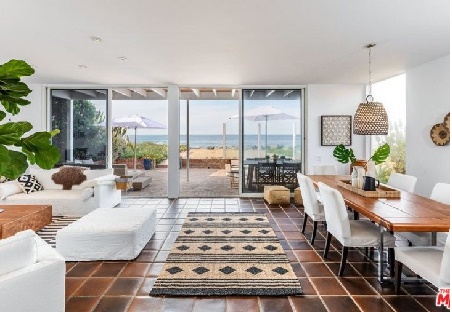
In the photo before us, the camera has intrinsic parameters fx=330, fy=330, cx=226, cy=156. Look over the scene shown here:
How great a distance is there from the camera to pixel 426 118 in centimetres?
535

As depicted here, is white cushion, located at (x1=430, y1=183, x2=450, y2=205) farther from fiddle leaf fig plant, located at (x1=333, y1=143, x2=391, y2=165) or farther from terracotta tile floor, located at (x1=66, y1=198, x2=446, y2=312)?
terracotta tile floor, located at (x1=66, y1=198, x2=446, y2=312)

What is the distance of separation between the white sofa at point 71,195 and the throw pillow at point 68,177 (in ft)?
0.25

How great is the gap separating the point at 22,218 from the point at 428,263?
400 cm

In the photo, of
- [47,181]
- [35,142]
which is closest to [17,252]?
[35,142]

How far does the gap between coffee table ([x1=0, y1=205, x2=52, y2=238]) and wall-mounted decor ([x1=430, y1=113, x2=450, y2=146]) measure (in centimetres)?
567

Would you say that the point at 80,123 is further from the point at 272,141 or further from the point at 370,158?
the point at 370,158

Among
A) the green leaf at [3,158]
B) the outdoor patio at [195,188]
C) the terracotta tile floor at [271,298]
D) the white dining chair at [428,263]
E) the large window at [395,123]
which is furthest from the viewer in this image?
the outdoor patio at [195,188]

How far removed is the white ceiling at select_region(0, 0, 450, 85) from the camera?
122 inches

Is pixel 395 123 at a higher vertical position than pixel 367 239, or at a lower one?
higher

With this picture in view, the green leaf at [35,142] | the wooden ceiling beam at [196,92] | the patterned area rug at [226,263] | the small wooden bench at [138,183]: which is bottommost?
the patterned area rug at [226,263]

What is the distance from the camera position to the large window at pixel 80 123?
733cm

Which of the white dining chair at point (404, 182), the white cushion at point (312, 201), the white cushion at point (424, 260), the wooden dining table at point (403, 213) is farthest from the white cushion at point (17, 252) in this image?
the white dining chair at point (404, 182)

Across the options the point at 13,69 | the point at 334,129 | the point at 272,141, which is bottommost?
the point at 272,141

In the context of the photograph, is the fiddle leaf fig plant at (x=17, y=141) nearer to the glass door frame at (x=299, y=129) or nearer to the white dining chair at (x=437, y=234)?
the white dining chair at (x=437, y=234)
